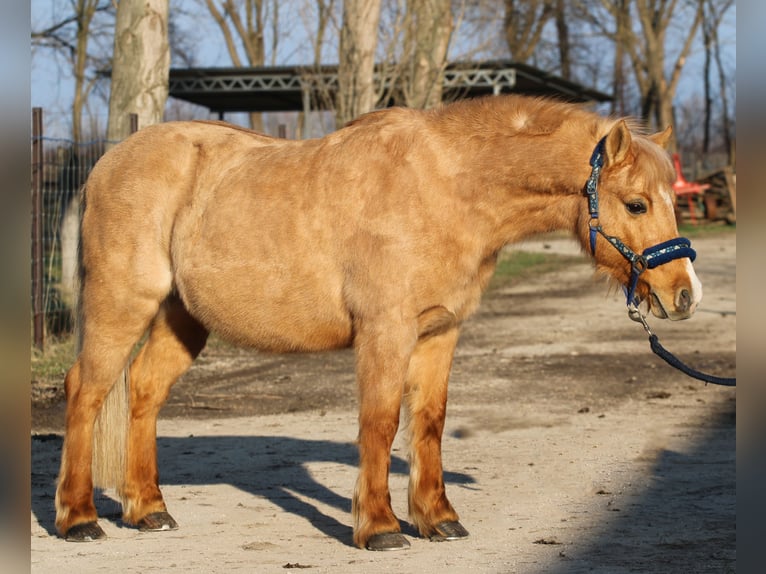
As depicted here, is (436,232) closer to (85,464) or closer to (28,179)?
(85,464)

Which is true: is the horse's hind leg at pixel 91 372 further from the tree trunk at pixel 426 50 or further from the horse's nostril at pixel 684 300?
the tree trunk at pixel 426 50

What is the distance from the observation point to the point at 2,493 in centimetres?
122

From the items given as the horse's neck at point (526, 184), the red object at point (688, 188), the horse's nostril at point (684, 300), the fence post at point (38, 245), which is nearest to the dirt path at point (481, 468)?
the horse's nostril at point (684, 300)

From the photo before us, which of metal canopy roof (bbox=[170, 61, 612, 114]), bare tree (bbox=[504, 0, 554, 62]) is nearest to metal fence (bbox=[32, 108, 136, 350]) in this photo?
metal canopy roof (bbox=[170, 61, 612, 114])

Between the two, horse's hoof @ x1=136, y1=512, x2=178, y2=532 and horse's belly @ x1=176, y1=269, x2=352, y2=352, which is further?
horse's hoof @ x1=136, y1=512, x2=178, y2=532

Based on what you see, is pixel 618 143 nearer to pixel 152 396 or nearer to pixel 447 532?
pixel 447 532

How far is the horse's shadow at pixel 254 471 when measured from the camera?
18.3ft

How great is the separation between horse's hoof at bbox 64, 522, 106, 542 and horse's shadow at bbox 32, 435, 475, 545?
26 cm

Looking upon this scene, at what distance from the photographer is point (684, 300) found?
4410mm

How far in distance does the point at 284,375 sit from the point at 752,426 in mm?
9117

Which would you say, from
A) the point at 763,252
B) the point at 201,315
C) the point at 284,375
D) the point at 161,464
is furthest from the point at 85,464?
the point at 284,375

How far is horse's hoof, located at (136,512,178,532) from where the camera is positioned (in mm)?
5141

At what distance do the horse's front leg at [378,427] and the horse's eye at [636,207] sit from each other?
1160 millimetres

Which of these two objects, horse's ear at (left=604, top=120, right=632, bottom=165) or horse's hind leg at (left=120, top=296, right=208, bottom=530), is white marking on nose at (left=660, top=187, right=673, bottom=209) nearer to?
horse's ear at (left=604, top=120, right=632, bottom=165)
